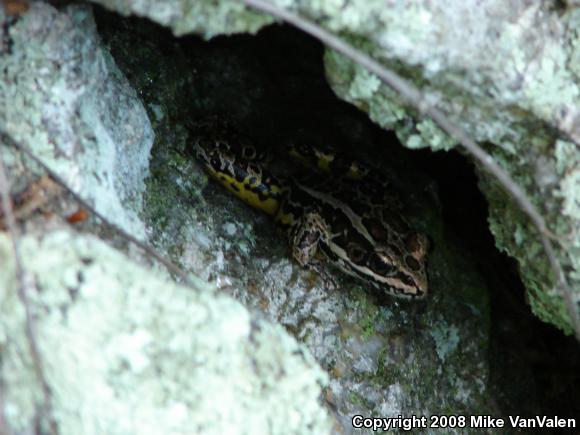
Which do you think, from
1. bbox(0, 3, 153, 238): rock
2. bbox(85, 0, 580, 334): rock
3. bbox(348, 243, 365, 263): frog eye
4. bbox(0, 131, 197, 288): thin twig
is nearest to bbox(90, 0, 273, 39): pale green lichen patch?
bbox(85, 0, 580, 334): rock

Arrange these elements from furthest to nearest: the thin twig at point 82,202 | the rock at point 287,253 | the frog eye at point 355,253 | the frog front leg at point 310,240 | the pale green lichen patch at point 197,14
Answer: the frog eye at point 355,253 < the frog front leg at point 310,240 < the rock at point 287,253 < the thin twig at point 82,202 < the pale green lichen patch at point 197,14

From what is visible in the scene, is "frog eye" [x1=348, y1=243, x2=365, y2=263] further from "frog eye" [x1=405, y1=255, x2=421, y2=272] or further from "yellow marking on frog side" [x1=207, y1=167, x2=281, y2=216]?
"yellow marking on frog side" [x1=207, y1=167, x2=281, y2=216]

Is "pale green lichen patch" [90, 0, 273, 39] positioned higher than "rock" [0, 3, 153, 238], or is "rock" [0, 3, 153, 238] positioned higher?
"pale green lichen patch" [90, 0, 273, 39]

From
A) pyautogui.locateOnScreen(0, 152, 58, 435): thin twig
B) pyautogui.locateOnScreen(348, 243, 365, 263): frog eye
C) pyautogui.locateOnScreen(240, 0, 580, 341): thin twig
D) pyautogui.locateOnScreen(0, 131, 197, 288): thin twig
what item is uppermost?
pyautogui.locateOnScreen(240, 0, 580, 341): thin twig

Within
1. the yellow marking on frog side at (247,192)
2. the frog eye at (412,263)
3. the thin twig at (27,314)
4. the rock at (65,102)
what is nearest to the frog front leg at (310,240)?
the yellow marking on frog side at (247,192)

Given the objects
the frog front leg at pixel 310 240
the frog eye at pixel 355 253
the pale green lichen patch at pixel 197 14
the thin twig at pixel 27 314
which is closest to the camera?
the thin twig at pixel 27 314

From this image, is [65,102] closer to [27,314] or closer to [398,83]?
[27,314]

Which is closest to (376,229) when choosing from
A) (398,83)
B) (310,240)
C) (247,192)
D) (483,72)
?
(310,240)

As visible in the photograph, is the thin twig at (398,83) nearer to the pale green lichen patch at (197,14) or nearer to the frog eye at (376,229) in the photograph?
the pale green lichen patch at (197,14)
